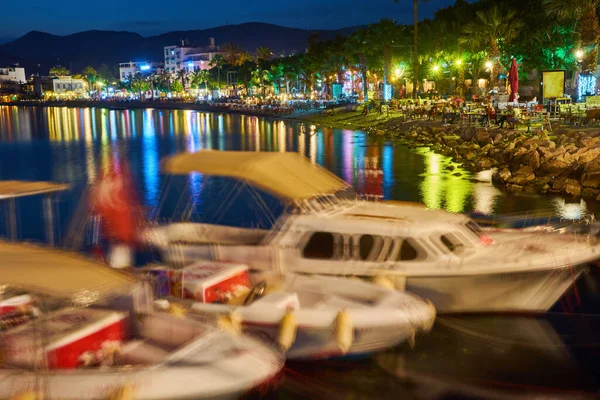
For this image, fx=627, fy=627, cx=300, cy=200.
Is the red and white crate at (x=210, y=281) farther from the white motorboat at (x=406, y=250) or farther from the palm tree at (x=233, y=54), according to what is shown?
the palm tree at (x=233, y=54)

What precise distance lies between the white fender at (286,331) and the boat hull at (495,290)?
8.34 ft

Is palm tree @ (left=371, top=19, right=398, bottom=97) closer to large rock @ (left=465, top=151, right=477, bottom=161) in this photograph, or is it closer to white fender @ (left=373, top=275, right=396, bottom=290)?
large rock @ (left=465, top=151, right=477, bottom=161)

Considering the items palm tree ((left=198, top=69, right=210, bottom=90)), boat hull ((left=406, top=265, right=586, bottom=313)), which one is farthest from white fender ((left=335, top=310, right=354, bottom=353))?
palm tree ((left=198, top=69, right=210, bottom=90))

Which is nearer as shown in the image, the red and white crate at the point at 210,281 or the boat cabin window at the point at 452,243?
the red and white crate at the point at 210,281

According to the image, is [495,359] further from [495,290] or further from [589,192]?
[589,192]

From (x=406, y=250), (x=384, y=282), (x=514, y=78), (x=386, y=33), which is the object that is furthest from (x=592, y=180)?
(x=386, y=33)

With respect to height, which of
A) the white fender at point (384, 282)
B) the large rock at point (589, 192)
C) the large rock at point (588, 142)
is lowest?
the large rock at point (589, 192)

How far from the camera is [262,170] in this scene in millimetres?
12508

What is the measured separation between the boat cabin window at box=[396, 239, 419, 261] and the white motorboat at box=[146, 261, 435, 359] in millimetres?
865

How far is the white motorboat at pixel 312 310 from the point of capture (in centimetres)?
952

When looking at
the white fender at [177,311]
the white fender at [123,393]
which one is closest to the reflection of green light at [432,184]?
the white fender at [177,311]

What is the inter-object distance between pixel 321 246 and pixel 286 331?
2571 millimetres

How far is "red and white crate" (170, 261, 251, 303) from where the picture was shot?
1025 cm

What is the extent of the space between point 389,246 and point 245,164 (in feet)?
10.9
